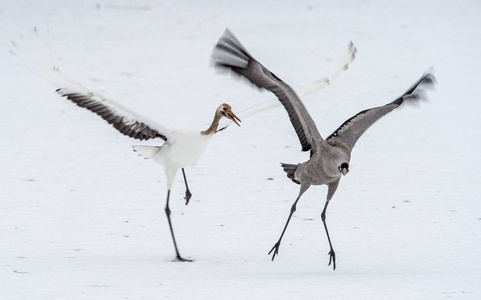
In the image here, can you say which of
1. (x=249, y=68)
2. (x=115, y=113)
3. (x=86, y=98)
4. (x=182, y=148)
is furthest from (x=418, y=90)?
(x=86, y=98)

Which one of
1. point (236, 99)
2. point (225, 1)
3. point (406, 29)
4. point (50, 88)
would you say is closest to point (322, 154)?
point (236, 99)

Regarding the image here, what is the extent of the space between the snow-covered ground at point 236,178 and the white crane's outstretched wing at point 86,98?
2.33 ft

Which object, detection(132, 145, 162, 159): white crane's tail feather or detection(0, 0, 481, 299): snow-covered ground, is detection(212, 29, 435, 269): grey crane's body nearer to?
detection(0, 0, 481, 299): snow-covered ground

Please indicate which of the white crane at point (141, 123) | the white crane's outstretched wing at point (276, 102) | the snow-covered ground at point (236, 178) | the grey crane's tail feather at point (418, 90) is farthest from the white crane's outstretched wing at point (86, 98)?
the grey crane's tail feather at point (418, 90)

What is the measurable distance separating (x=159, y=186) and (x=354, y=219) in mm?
1567

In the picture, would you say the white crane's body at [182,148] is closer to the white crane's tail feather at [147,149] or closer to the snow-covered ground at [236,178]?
the white crane's tail feather at [147,149]

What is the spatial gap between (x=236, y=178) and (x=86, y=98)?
204cm

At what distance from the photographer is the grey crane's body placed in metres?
4.27

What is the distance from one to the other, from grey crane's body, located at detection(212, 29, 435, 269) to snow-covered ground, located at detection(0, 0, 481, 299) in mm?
438

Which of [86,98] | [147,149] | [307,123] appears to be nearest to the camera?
[307,123]

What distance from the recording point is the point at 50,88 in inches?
363

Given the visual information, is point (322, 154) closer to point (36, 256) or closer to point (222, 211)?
point (222, 211)

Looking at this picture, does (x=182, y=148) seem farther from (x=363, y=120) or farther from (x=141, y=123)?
(x=363, y=120)

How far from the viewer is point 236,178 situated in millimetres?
6445
